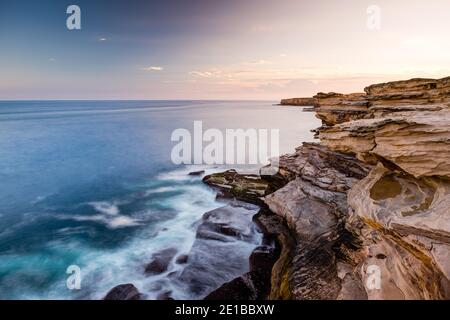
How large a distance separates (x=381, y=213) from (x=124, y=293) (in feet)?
32.2

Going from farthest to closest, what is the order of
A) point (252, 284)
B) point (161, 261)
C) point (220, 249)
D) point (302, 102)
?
1. point (302, 102)
2. point (220, 249)
3. point (161, 261)
4. point (252, 284)

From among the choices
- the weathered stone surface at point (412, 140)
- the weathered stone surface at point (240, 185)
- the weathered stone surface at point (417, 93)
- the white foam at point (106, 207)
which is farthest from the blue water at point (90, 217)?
the weathered stone surface at point (417, 93)

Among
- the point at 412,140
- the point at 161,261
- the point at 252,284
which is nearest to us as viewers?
the point at 412,140

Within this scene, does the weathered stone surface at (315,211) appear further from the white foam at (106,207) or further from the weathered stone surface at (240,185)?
the white foam at (106,207)

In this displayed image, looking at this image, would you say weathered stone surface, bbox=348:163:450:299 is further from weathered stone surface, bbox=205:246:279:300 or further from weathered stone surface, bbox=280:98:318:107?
weathered stone surface, bbox=280:98:318:107

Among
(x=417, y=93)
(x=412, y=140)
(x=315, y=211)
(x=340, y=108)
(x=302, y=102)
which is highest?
(x=302, y=102)

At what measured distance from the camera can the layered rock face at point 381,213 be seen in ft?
23.3

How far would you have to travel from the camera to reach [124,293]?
11195 mm

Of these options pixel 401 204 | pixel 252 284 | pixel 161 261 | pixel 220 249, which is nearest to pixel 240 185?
pixel 220 249

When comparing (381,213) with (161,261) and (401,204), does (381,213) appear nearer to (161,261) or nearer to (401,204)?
(401,204)

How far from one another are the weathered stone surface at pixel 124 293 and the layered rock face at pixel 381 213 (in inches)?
217

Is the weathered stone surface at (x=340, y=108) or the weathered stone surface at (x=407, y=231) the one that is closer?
the weathered stone surface at (x=407, y=231)
